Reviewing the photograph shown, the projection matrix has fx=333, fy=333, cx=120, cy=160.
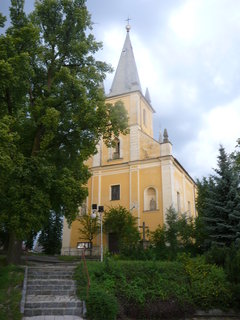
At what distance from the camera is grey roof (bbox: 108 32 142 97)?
35034 mm

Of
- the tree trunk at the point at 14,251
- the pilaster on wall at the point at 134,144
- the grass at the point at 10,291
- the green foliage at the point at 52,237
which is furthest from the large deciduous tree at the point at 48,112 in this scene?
the green foliage at the point at 52,237

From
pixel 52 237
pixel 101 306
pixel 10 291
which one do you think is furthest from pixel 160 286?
pixel 52 237

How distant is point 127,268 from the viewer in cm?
1231

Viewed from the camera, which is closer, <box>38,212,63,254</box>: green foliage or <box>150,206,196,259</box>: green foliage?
<box>150,206,196,259</box>: green foliage

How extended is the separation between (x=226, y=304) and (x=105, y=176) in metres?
21.4

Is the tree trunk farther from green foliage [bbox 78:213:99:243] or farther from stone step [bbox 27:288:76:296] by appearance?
green foliage [bbox 78:213:99:243]

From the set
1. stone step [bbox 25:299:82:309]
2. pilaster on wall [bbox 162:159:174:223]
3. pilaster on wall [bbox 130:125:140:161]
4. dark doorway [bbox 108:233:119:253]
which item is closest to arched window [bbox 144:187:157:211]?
pilaster on wall [bbox 162:159:174:223]

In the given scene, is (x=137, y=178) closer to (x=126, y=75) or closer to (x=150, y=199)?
(x=150, y=199)

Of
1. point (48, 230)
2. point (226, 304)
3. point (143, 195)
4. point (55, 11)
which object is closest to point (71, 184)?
point (226, 304)

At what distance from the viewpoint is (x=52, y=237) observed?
35938 millimetres

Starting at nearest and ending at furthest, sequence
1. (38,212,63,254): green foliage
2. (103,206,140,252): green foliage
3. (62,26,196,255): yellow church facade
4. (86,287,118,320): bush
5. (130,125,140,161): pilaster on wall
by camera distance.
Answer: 1. (86,287,118,320): bush
2. (103,206,140,252): green foliage
3. (62,26,196,255): yellow church facade
4. (130,125,140,161): pilaster on wall
5. (38,212,63,254): green foliage

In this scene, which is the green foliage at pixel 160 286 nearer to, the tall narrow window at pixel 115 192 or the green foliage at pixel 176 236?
the green foliage at pixel 176 236

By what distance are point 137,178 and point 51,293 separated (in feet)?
63.3

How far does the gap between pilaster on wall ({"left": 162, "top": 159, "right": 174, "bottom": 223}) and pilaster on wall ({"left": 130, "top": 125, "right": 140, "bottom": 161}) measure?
2.87m
